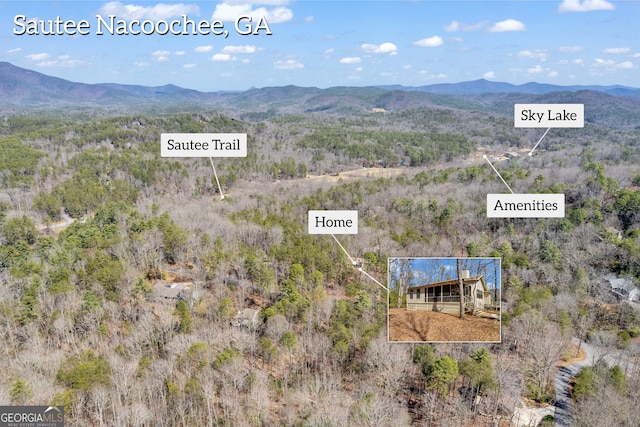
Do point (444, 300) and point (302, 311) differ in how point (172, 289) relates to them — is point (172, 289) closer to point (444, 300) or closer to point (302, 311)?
point (302, 311)

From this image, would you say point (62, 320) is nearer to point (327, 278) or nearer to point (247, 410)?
point (247, 410)

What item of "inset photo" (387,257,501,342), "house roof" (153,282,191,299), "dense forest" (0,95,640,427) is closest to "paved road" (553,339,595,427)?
"dense forest" (0,95,640,427)

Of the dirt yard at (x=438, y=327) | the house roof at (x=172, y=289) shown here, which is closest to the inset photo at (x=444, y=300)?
the dirt yard at (x=438, y=327)

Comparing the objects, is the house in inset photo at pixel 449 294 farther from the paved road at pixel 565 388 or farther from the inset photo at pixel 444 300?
the paved road at pixel 565 388

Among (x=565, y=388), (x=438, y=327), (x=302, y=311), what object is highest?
(x=438, y=327)

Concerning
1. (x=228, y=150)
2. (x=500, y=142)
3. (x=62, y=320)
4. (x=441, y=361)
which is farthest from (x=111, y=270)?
(x=500, y=142)

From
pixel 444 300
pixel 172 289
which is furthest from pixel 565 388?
pixel 172 289

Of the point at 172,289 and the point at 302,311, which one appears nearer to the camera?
the point at 302,311
